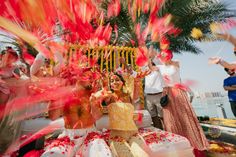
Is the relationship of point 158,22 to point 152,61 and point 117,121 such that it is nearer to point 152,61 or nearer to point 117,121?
point 152,61

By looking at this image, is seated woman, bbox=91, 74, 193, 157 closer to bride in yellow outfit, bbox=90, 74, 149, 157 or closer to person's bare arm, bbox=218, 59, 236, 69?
bride in yellow outfit, bbox=90, 74, 149, 157

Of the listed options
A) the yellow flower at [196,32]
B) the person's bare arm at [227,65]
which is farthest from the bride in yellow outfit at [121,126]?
the yellow flower at [196,32]

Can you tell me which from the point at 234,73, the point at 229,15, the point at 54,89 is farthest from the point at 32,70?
the point at 229,15

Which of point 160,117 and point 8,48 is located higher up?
point 8,48

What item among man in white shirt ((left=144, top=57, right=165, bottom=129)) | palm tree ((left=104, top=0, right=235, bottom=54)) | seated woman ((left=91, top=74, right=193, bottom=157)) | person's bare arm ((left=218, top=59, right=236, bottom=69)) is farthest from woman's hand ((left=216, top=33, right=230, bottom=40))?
palm tree ((left=104, top=0, right=235, bottom=54))

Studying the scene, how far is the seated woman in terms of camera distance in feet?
9.07

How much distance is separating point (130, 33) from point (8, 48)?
22.0 feet

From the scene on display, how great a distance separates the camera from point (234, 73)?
402cm

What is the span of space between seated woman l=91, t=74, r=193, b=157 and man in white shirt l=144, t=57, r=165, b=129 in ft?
3.55

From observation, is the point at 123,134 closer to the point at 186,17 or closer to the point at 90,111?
the point at 90,111

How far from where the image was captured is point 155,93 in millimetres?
4520

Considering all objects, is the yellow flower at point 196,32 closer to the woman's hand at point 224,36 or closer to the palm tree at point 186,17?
the palm tree at point 186,17

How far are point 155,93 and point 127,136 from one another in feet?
5.88

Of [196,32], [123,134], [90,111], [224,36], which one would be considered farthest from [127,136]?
[196,32]
